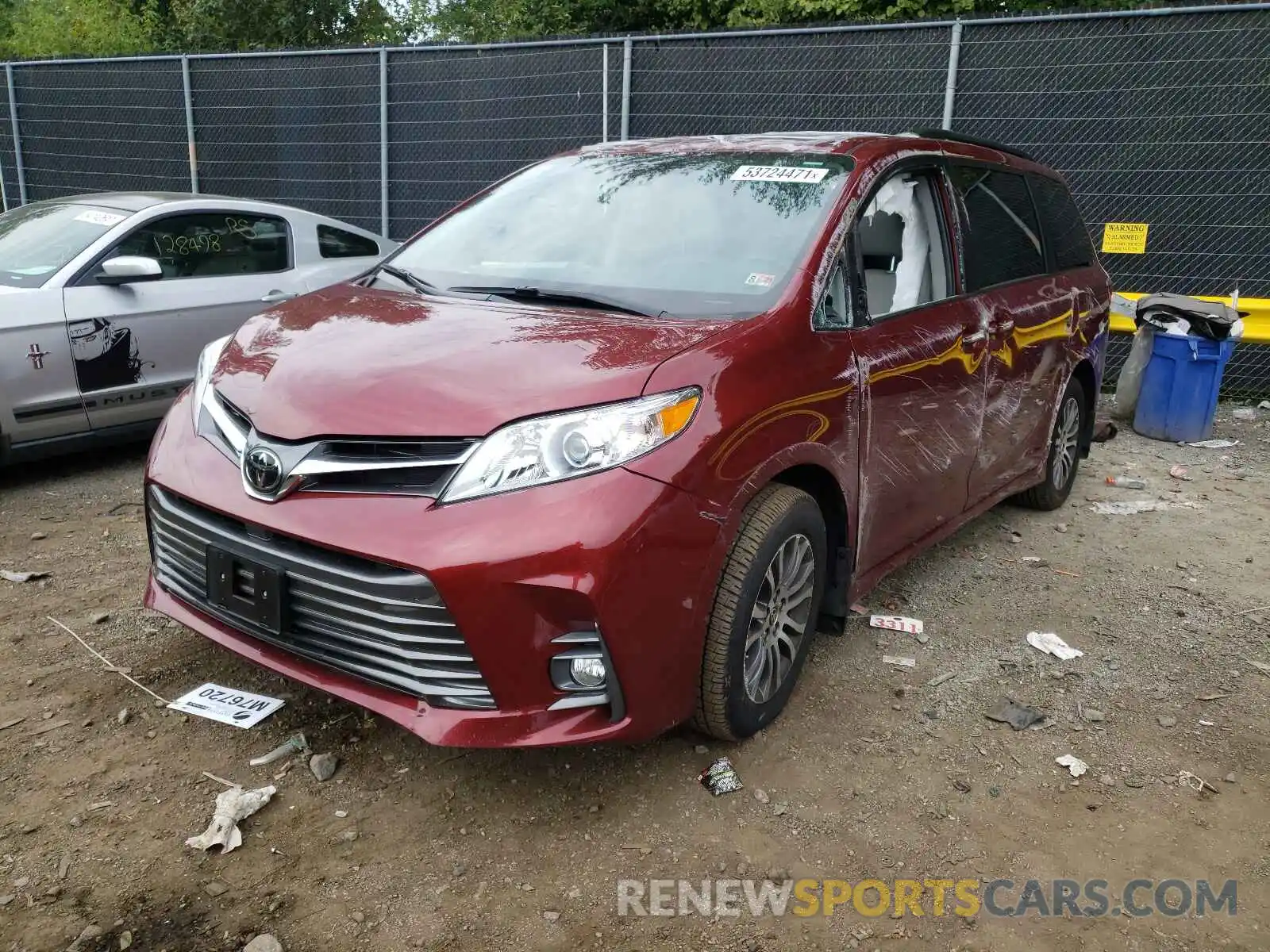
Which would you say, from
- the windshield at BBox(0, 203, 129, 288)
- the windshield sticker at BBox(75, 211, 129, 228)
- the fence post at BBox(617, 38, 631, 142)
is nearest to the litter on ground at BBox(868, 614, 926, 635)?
the windshield at BBox(0, 203, 129, 288)

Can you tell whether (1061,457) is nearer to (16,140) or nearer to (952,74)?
(952,74)

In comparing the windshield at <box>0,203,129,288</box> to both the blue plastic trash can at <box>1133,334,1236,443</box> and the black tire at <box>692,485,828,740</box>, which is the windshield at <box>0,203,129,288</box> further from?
the blue plastic trash can at <box>1133,334,1236,443</box>

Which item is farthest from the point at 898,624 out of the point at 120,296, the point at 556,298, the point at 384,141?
the point at 384,141

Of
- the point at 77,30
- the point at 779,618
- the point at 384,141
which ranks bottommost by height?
the point at 779,618

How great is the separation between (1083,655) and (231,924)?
3.06 metres

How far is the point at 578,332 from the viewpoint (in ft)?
9.28

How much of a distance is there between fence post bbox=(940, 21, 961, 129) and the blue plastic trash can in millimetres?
2462

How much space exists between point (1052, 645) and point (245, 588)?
9.64 ft

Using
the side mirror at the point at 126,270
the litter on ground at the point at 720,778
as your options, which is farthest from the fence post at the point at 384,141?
the litter on ground at the point at 720,778

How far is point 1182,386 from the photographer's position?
7.08 metres

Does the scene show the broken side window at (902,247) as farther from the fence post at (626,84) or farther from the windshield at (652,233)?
the fence post at (626,84)

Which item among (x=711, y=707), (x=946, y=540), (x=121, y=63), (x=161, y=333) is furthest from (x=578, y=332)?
(x=121, y=63)

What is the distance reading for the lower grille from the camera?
94.2 inches

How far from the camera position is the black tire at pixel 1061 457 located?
5.24 meters
